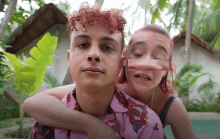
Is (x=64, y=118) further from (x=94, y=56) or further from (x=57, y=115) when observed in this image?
(x=94, y=56)

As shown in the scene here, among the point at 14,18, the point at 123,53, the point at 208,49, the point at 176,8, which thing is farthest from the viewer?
the point at 176,8

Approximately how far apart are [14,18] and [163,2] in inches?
163

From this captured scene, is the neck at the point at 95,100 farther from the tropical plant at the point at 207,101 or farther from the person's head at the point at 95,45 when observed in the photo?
the tropical plant at the point at 207,101

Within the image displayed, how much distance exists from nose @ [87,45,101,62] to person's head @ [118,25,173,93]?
160mm

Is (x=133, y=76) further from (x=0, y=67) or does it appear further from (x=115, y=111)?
(x=0, y=67)

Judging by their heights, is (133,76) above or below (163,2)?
below

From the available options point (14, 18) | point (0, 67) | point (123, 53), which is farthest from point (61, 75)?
point (123, 53)

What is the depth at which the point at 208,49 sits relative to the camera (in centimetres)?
646

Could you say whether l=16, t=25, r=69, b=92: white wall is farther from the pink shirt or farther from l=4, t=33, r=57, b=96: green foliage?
the pink shirt

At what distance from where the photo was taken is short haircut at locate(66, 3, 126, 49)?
0.69 meters

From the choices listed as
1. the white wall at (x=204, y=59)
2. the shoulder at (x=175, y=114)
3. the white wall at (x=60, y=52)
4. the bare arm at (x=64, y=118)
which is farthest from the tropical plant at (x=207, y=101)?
Result: the bare arm at (x=64, y=118)

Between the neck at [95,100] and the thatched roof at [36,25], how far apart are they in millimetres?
3952

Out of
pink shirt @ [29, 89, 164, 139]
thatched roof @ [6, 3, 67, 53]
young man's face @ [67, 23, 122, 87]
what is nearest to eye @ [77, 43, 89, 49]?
young man's face @ [67, 23, 122, 87]

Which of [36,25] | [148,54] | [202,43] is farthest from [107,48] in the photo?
[202,43]
